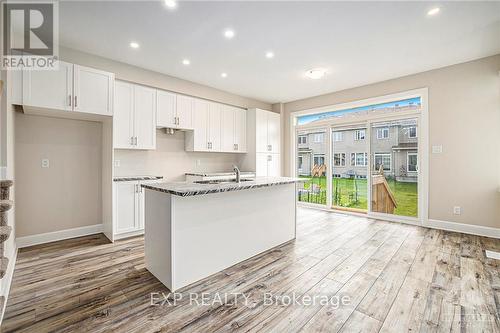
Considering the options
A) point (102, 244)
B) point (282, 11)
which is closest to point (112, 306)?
point (102, 244)

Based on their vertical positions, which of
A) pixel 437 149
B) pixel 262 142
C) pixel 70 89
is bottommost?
pixel 437 149

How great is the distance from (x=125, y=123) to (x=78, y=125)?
72 cm

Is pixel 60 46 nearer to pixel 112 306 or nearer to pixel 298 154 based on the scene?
pixel 112 306

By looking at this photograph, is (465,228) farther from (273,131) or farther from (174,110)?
(174,110)

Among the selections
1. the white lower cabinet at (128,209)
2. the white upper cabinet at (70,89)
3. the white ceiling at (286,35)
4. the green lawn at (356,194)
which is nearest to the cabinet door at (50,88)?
the white upper cabinet at (70,89)

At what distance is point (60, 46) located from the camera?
10.7ft

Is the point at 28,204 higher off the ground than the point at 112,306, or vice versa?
the point at 28,204

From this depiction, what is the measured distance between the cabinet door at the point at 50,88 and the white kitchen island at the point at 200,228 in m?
1.84

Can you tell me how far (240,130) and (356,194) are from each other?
3066 mm

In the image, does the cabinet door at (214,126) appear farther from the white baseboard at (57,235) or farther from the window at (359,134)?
the window at (359,134)

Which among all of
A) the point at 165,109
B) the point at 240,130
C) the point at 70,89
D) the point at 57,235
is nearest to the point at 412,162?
the point at 240,130

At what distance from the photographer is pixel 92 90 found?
3271mm

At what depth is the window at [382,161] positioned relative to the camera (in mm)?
4764

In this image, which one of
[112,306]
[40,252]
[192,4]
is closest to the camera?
[112,306]
